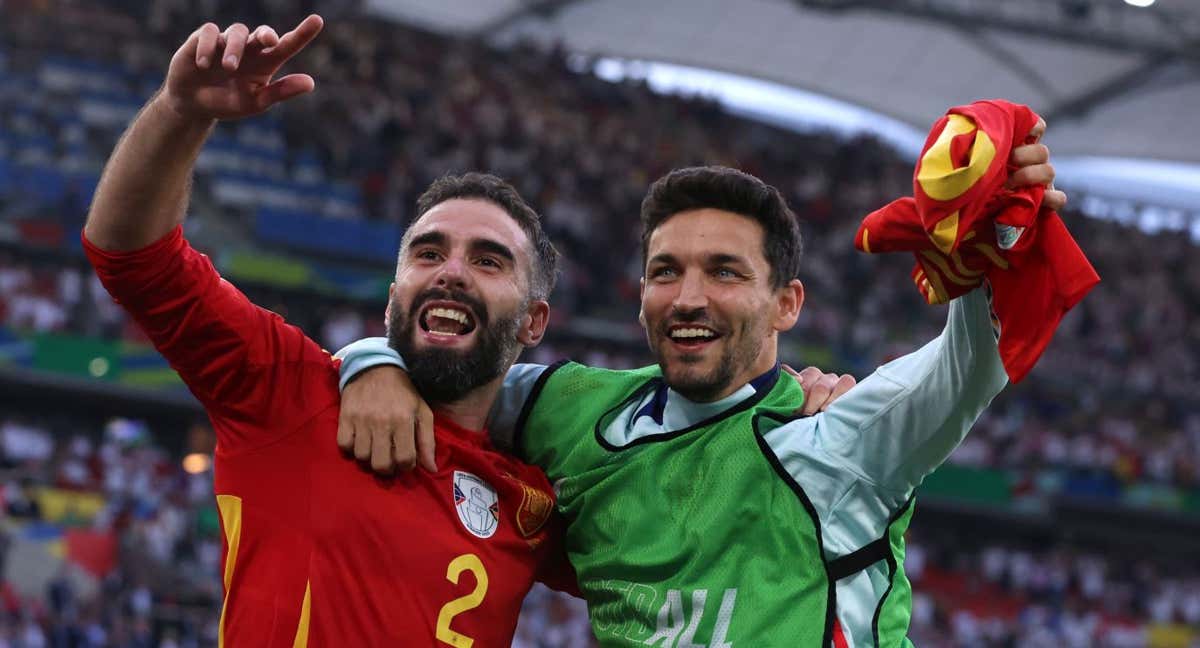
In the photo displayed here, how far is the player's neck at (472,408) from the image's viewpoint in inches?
142

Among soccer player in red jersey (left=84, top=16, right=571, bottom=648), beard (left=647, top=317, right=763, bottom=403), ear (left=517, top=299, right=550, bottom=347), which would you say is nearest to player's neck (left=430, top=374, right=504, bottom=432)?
soccer player in red jersey (left=84, top=16, right=571, bottom=648)

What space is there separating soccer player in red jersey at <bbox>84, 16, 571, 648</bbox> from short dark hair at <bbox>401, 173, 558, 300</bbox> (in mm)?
11

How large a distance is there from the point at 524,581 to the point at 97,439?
14585 mm

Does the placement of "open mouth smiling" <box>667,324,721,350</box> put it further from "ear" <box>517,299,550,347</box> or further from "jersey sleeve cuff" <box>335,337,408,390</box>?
"jersey sleeve cuff" <box>335,337,408,390</box>

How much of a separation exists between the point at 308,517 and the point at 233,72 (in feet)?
3.39

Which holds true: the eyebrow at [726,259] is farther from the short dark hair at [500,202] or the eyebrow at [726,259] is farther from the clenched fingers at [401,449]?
the clenched fingers at [401,449]

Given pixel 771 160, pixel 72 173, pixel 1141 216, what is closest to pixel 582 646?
pixel 72 173

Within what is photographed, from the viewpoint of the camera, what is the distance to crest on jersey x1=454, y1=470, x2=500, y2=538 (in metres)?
3.34

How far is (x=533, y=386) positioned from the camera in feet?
12.4

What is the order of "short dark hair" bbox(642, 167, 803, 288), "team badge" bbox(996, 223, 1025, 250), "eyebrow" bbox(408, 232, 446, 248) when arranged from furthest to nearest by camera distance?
1. "eyebrow" bbox(408, 232, 446, 248)
2. "short dark hair" bbox(642, 167, 803, 288)
3. "team badge" bbox(996, 223, 1025, 250)

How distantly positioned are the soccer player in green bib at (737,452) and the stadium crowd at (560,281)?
905 centimetres

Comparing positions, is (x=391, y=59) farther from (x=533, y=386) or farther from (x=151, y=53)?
(x=533, y=386)

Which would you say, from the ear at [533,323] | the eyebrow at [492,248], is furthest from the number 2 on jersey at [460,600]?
the eyebrow at [492,248]

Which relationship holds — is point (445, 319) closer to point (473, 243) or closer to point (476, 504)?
point (473, 243)
